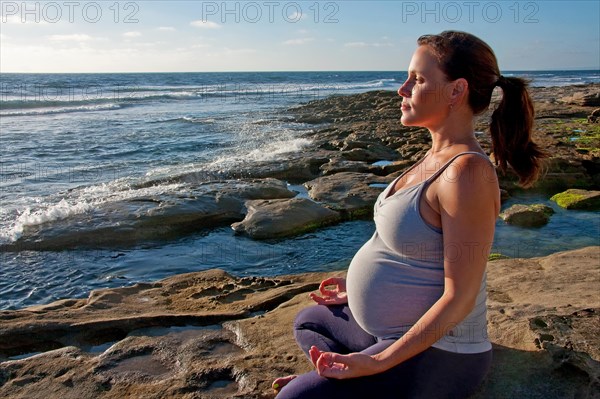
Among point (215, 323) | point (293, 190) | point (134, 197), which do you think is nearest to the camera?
point (215, 323)

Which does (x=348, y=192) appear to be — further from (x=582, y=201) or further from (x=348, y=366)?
(x=348, y=366)

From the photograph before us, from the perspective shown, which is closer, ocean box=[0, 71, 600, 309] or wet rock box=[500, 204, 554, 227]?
ocean box=[0, 71, 600, 309]

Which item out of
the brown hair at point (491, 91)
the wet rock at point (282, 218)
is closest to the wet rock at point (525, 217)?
the wet rock at point (282, 218)

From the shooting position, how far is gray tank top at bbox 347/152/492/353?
239 cm

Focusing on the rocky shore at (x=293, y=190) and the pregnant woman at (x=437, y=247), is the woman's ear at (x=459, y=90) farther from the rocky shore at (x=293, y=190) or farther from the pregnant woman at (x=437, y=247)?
the rocky shore at (x=293, y=190)

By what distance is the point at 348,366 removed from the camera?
2.30m

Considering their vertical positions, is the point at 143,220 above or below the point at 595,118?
below

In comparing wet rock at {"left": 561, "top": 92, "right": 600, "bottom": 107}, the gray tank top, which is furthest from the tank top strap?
wet rock at {"left": 561, "top": 92, "right": 600, "bottom": 107}

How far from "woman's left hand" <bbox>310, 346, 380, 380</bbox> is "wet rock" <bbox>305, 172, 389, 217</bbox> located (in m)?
6.93

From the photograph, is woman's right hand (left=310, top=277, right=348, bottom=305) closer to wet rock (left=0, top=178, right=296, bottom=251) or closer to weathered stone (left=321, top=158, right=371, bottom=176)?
wet rock (left=0, top=178, right=296, bottom=251)

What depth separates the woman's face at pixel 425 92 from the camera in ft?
8.15

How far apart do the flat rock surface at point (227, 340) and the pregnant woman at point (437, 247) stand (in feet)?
1.94

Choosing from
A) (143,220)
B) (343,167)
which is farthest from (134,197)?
(343,167)

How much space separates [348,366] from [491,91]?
1385 mm
